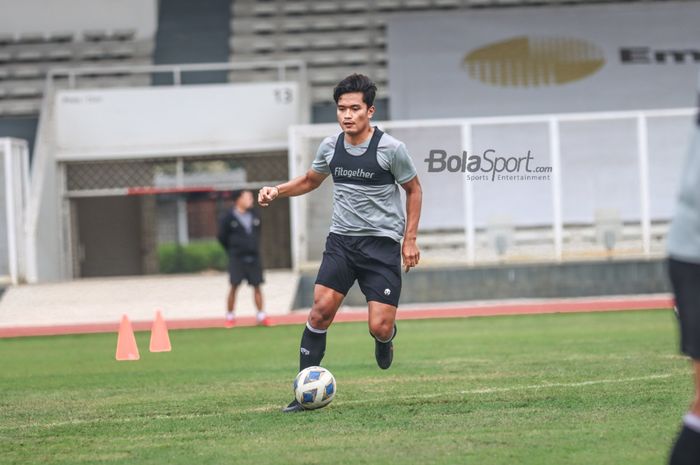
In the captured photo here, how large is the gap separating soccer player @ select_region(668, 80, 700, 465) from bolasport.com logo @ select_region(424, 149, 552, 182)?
11747 mm

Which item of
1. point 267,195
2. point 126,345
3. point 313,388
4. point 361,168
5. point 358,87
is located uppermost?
point 358,87

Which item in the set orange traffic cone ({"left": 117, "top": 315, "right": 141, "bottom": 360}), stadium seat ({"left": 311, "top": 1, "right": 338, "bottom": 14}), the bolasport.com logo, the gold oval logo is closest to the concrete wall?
the bolasport.com logo

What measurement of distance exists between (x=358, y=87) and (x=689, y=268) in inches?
163

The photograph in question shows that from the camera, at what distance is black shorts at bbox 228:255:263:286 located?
1853 cm

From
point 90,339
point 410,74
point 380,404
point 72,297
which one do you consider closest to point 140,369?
point 380,404

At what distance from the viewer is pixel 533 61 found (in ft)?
96.8

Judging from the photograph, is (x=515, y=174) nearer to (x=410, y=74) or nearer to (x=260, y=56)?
(x=410, y=74)

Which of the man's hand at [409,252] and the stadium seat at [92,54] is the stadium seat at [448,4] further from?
the man's hand at [409,252]

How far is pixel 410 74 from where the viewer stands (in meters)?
29.5

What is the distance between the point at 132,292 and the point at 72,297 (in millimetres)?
1152

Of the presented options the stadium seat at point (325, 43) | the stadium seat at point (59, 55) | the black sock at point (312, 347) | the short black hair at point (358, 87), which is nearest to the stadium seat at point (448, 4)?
the stadium seat at point (325, 43)

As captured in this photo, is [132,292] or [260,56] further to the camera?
[260,56]

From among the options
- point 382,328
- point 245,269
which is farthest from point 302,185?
point 245,269

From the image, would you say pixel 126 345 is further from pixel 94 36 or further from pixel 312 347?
pixel 94 36
